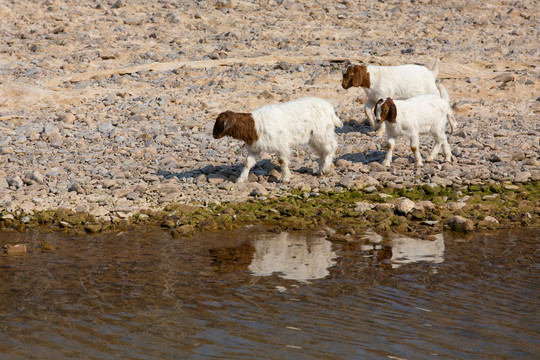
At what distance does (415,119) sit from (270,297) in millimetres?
6733

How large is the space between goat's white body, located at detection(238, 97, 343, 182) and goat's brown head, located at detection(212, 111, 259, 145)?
0.09m

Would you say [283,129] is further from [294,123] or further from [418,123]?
[418,123]

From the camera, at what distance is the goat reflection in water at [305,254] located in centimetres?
838

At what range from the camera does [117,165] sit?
1333 cm

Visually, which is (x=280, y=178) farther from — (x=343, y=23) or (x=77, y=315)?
(x=343, y=23)

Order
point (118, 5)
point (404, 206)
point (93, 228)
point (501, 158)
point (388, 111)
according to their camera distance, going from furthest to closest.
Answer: point (118, 5) < point (501, 158) < point (388, 111) < point (404, 206) < point (93, 228)

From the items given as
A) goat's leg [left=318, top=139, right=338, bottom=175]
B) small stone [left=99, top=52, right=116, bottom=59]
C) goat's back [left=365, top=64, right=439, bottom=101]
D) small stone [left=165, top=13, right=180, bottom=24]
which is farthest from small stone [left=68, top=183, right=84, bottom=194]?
small stone [left=165, top=13, right=180, bottom=24]

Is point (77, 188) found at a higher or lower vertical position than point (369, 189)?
lower

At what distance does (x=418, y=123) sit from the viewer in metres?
13.0

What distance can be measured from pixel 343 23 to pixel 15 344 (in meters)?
18.9

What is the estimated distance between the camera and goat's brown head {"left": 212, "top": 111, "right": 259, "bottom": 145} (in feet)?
39.2

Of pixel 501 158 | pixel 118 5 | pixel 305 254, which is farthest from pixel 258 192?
pixel 118 5

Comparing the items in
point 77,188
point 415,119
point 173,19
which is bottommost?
point 77,188

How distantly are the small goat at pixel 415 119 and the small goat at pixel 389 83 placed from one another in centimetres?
191
